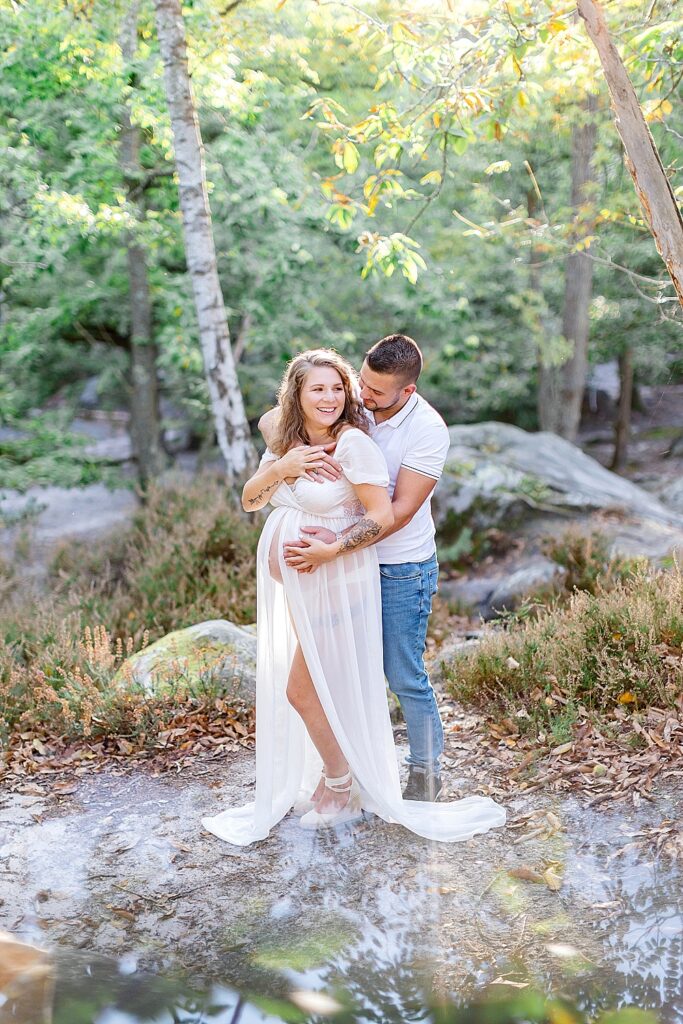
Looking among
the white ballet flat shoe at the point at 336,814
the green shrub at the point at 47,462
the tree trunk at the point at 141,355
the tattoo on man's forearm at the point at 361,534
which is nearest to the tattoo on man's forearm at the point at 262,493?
the tattoo on man's forearm at the point at 361,534

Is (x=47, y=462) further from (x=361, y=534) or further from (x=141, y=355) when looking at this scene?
A: (x=361, y=534)

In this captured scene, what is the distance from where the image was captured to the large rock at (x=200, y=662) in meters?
5.70

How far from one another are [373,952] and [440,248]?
9.84m

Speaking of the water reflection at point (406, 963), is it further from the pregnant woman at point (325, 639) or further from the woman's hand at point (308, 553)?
the woman's hand at point (308, 553)

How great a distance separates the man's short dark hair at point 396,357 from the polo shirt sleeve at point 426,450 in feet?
0.83

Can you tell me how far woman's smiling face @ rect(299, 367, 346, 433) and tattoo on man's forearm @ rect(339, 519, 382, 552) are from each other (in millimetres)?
498

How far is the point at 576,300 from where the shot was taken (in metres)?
12.7

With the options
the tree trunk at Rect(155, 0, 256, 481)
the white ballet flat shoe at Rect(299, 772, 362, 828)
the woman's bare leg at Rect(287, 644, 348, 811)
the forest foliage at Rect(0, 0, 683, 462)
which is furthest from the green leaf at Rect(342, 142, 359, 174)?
the white ballet flat shoe at Rect(299, 772, 362, 828)

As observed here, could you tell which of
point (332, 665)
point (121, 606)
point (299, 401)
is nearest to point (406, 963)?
point (332, 665)

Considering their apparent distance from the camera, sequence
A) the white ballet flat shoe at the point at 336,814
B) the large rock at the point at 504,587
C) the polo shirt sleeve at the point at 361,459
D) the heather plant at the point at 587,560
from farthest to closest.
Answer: the large rock at the point at 504,587 < the heather plant at the point at 587,560 < the white ballet flat shoe at the point at 336,814 < the polo shirt sleeve at the point at 361,459

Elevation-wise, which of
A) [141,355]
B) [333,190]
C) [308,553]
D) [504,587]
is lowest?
[504,587]

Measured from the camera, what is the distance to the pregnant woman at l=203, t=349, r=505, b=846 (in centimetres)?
398

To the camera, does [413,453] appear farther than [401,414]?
No

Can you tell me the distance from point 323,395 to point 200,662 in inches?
102
